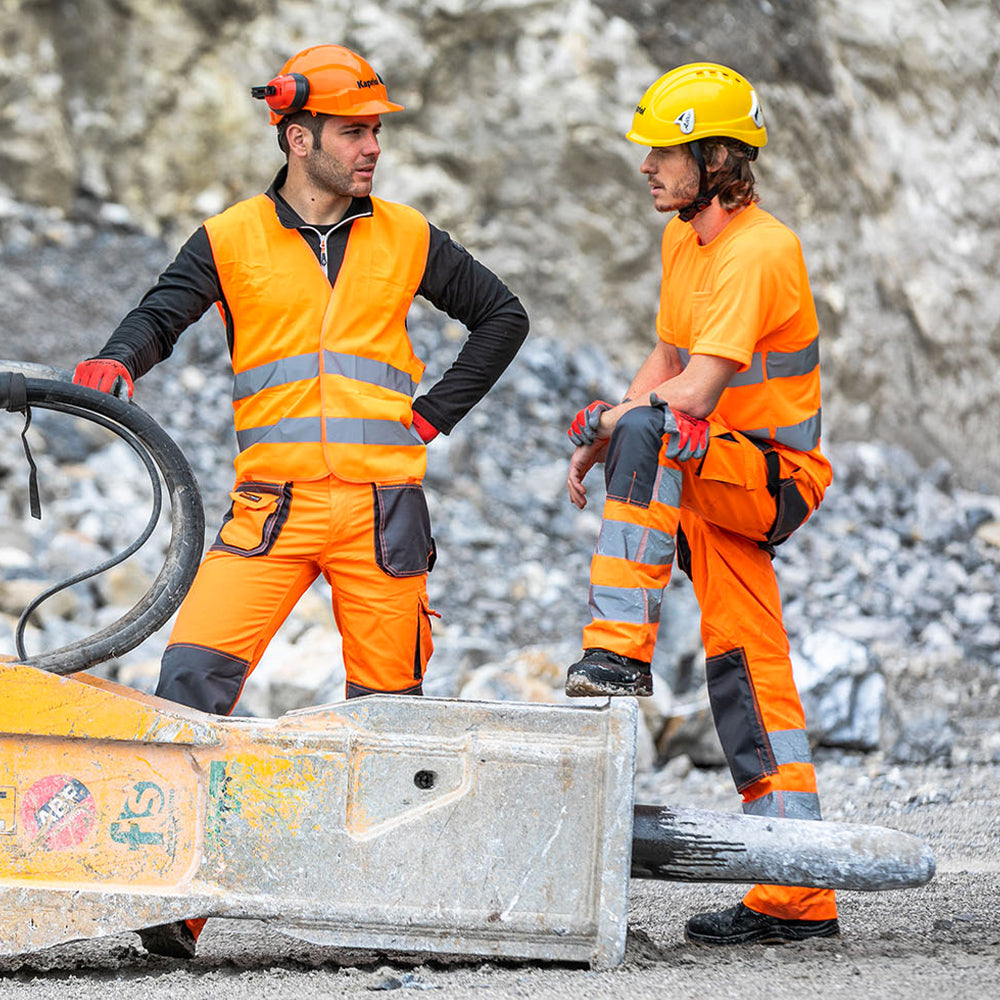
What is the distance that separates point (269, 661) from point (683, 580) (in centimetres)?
274

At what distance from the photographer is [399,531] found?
350 cm

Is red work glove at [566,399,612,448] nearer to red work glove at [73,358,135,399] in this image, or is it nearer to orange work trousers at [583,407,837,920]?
orange work trousers at [583,407,837,920]

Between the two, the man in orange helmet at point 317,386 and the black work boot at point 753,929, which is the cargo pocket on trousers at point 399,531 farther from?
the black work boot at point 753,929

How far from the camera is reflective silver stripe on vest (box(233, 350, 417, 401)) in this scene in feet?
11.5

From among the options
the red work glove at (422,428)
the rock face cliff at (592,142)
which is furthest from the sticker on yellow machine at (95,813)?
the rock face cliff at (592,142)

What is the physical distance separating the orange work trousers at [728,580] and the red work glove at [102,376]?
3.85 ft

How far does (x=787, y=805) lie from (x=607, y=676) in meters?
0.70

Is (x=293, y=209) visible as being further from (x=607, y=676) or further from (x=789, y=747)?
(x=789, y=747)

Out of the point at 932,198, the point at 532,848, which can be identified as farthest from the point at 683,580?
the point at 532,848

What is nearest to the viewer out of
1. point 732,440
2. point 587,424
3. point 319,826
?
point 319,826

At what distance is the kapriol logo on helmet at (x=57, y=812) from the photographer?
9.59 ft

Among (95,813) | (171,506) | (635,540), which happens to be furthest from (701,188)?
(95,813)

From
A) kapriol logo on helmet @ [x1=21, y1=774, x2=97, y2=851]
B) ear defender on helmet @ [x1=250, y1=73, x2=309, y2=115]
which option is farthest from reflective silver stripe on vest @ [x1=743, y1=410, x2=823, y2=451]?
kapriol logo on helmet @ [x1=21, y1=774, x2=97, y2=851]

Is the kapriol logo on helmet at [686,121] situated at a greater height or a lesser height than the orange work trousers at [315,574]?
greater
